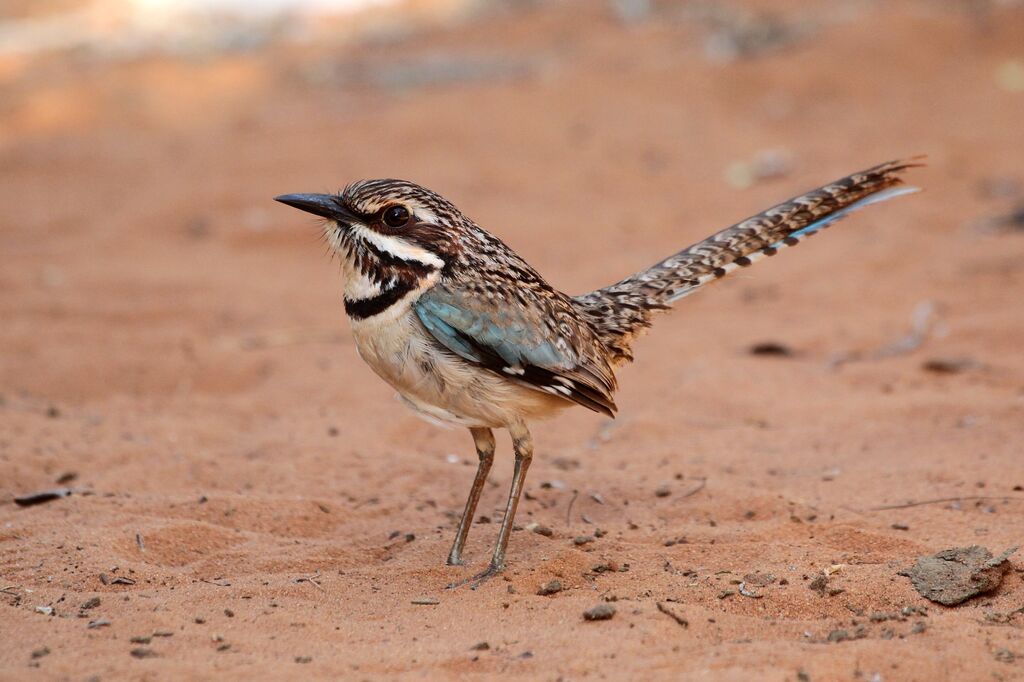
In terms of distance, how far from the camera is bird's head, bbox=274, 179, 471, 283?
5051mm

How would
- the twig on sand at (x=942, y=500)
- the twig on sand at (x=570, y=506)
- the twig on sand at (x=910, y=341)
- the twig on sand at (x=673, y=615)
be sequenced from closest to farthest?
1. the twig on sand at (x=673, y=615)
2. the twig on sand at (x=942, y=500)
3. the twig on sand at (x=570, y=506)
4. the twig on sand at (x=910, y=341)

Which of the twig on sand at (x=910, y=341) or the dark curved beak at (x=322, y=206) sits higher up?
the dark curved beak at (x=322, y=206)

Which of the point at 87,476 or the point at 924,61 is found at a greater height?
the point at 924,61

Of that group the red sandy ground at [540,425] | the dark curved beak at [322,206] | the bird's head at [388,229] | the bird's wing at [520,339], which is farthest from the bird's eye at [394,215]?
the red sandy ground at [540,425]

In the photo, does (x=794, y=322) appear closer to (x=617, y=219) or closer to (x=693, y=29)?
(x=617, y=219)

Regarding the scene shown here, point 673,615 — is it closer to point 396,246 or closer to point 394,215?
point 396,246

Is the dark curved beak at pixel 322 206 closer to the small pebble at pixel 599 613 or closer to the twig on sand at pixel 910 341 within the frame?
the small pebble at pixel 599 613

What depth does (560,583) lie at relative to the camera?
491 cm

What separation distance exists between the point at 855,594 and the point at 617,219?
807 centimetres

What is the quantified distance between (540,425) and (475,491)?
2305 millimetres

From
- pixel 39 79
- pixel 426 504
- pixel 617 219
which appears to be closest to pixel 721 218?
pixel 617 219

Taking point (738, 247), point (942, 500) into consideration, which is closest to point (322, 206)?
point (738, 247)

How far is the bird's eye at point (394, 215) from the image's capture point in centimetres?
505

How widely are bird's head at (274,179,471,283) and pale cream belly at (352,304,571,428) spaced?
23 cm
